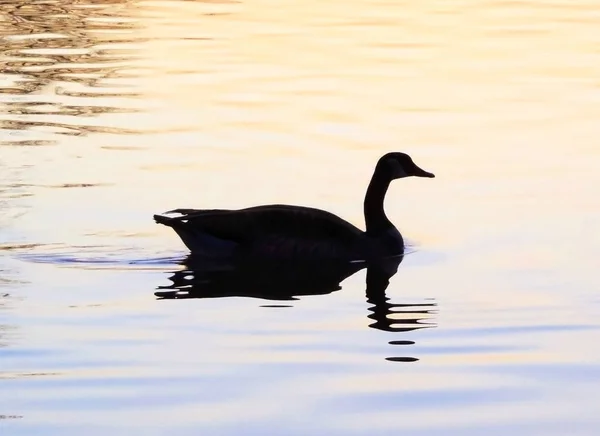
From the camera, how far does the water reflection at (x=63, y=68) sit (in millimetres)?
20141

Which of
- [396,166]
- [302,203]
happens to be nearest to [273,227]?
[396,166]

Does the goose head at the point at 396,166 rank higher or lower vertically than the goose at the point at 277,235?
higher

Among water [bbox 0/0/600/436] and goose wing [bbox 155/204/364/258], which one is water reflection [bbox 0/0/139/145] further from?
goose wing [bbox 155/204/364/258]

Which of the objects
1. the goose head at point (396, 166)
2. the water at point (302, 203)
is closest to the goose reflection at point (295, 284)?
the water at point (302, 203)

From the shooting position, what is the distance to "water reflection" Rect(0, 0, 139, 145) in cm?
2014

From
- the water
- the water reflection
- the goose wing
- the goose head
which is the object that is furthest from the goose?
the water reflection

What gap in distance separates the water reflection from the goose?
5.02m

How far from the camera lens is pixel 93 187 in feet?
54.4

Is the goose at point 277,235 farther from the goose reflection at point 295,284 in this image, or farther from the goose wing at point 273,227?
the goose reflection at point 295,284

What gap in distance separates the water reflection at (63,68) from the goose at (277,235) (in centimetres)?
502

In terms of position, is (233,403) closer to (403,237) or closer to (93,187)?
(403,237)

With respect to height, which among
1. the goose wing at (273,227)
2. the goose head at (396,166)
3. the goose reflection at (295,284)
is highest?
the goose head at (396,166)

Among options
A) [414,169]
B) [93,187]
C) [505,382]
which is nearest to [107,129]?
[93,187]

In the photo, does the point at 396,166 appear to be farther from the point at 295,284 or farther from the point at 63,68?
the point at 63,68
